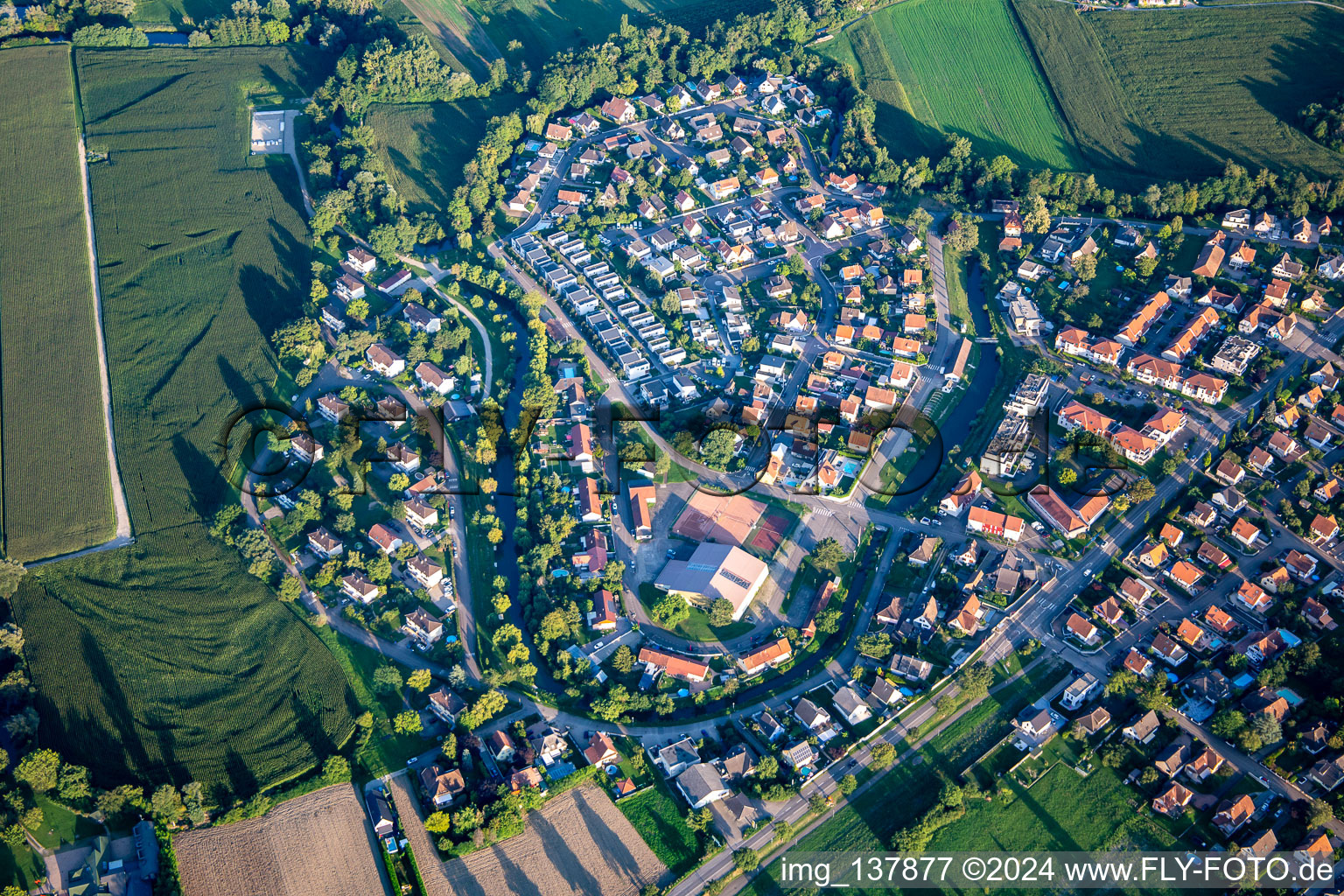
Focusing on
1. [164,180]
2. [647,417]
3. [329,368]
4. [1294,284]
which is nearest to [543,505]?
[647,417]

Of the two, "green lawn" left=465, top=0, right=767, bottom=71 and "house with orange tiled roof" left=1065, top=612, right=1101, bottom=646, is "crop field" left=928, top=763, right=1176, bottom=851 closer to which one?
"house with orange tiled roof" left=1065, top=612, right=1101, bottom=646

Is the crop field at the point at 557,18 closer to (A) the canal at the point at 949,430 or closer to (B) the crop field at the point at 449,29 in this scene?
(B) the crop field at the point at 449,29

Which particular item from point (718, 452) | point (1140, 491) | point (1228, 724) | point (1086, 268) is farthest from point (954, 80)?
point (1228, 724)

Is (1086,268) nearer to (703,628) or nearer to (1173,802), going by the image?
(1173,802)

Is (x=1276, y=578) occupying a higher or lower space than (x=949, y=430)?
lower

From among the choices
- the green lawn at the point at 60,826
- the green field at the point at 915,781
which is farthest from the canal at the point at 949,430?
the green lawn at the point at 60,826

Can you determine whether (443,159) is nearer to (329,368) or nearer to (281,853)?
(329,368)
